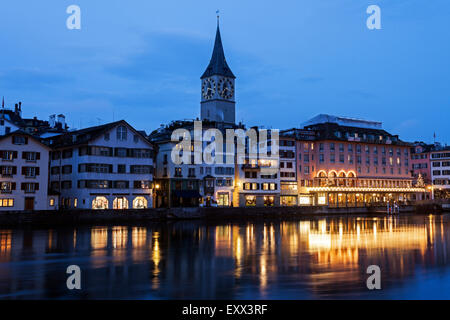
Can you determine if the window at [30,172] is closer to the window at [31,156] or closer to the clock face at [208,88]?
the window at [31,156]

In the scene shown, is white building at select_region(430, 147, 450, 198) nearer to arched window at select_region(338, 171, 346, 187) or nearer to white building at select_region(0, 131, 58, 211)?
arched window at select_region(338, 171, 346, 187)

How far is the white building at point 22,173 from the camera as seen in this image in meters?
68.9

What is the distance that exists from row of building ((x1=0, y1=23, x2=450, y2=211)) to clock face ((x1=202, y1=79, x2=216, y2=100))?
0.27m

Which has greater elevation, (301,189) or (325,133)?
Answer: (325,133)

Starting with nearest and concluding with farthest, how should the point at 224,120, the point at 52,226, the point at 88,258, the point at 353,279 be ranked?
the point at 353,279 < the point at 88,258 < the point at 52,226 < the point at 224,120

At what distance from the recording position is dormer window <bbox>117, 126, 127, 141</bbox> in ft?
265

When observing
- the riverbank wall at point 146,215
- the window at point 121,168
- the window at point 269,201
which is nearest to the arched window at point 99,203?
the window at point 121,168

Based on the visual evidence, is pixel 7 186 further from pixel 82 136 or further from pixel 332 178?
pixel 332 178

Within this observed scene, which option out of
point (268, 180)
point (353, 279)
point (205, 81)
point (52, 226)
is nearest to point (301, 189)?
point (268, 180)

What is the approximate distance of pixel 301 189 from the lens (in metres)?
112

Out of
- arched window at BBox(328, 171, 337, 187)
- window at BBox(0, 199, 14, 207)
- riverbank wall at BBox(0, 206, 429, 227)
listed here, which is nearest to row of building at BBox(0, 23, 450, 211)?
window at BBox(0, 199, 14, 207)
